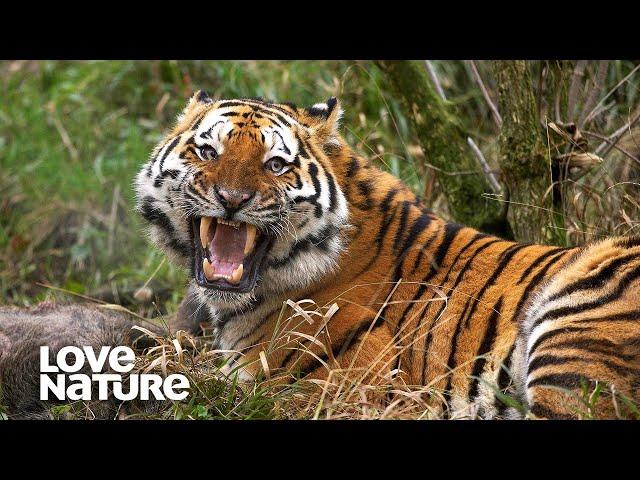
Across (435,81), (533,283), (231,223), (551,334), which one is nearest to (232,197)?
(231,223)

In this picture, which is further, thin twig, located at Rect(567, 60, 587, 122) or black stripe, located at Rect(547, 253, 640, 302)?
thin twig, located at Rect(567, 60, 587, 122)

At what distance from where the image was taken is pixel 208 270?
5.09 metres

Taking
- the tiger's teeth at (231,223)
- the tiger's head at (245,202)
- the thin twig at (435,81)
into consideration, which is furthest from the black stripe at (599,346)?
the thin twig at (435,81)

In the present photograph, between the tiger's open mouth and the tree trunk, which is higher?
the tree trunk

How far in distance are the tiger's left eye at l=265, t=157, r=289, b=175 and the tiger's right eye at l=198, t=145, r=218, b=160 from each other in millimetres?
284

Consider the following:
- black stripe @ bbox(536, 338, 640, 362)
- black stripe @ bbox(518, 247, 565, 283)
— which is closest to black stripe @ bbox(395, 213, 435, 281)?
black stripe @ bbox(518, 247, 565, 283)

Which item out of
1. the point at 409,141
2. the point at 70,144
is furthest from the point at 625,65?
the point at 70,144

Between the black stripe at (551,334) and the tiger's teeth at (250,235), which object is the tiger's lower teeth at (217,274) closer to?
the tiger's teeth at (250,235)

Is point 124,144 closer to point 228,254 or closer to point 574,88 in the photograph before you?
point 574,88

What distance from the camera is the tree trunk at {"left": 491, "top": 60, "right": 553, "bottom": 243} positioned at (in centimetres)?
Result: 620

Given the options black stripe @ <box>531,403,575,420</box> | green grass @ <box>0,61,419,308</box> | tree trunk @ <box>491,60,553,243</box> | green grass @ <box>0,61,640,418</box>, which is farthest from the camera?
green grass @ <box>0,61,419,308</box>

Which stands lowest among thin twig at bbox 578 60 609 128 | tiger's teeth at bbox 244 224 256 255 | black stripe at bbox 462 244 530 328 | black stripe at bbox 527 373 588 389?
black stripe at bbox 527 373 588 389

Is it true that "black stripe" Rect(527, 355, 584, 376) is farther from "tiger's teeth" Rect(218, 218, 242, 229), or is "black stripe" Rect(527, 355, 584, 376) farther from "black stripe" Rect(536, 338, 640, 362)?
"tiger's teeth" Rect(218, 218, 242, 229)

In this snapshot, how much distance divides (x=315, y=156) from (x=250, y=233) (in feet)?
2.07
